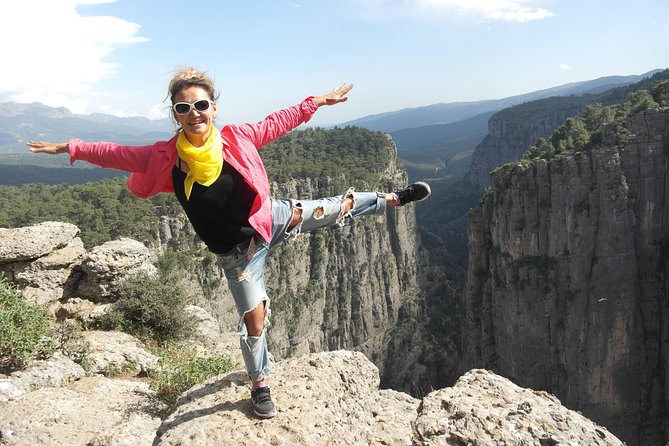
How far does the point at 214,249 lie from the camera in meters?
3.72

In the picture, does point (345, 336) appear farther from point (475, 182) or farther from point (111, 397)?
point (475, 182)

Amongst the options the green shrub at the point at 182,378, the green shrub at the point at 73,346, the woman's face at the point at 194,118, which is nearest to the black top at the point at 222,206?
the woman's face at the point at 194,118

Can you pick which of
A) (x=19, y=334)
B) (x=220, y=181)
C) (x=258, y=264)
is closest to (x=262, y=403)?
(x=258, y=264)

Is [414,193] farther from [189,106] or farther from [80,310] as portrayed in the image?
[80,310]

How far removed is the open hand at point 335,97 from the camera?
4.25m

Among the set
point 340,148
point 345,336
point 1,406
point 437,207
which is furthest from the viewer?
point 437,207

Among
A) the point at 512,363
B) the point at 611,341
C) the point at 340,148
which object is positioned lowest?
the point at 512,363

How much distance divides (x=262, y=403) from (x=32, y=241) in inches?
287

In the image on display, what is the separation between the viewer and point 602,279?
3372cm

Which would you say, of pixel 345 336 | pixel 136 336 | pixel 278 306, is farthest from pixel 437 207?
pixel 136 336

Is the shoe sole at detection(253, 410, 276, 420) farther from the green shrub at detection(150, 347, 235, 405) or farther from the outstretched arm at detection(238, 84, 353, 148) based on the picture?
the outstretched arm at detection(238, 84, 353, 148)

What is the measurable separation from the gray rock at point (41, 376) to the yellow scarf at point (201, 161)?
3.42 metres

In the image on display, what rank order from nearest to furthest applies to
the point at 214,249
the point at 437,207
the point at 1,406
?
the point at 214,249 < the point at 1,406 < the point at 437,207

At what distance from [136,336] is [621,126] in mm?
36523
